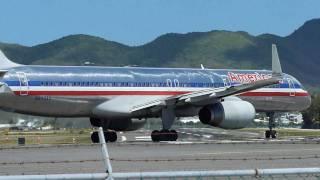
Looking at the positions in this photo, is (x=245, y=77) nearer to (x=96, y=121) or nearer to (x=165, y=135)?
(x=165, y=135)

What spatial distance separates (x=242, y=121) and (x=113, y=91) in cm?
644

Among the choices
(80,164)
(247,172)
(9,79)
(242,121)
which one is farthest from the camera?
(242,121)

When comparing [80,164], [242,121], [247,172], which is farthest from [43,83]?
[247,172]

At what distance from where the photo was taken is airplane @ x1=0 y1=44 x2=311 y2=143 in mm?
35156

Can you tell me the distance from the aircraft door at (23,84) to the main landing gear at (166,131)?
665 cm

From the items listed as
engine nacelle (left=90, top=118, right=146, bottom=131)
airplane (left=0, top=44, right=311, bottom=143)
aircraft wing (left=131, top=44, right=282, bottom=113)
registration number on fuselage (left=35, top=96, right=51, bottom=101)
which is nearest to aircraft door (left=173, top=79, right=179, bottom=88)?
airplane (left=0, top=44, right=311, bottom=143)

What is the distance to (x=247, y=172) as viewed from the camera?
9.75 meters

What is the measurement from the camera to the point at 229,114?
1442 inches

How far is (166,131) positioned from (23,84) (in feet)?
24.0

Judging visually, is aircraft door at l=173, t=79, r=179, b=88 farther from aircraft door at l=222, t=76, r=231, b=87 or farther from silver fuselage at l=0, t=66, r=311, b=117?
aircraft door at l=222, t=76, r=231, b=87

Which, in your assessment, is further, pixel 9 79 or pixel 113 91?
pixel 113 91

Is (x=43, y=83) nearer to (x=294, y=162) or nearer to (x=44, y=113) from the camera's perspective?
(x=44, y=113)

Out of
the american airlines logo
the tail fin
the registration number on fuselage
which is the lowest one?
the registration number on fuselage

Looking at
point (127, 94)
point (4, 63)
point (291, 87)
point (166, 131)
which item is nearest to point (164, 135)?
point (166, 131)
